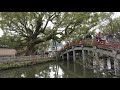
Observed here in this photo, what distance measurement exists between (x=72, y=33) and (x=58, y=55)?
12.2 feet

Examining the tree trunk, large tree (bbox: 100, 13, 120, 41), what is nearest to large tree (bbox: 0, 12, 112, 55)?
the tree trunk

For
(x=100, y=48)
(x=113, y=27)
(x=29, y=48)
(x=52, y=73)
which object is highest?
(x=113, y=27)

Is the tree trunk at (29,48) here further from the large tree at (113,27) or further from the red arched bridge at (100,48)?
the large tree at (113,27)

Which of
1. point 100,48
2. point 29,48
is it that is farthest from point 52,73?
point 29,48

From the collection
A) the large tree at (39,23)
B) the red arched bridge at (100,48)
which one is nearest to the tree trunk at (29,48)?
the large tree at (39,23)

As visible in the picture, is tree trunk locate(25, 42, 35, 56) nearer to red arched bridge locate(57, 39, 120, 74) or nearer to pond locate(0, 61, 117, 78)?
red arched bridge locate(57, 39, 120, 74)

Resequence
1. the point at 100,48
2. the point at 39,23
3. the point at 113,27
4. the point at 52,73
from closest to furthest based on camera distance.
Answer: the point at 52,73 < the point at 100,48 < the point at 39,23 < the point at 113,27

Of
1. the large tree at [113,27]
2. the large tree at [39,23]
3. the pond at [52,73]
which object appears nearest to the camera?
the pond at [52,73]

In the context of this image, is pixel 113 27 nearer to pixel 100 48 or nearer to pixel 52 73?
pixel 100 48
